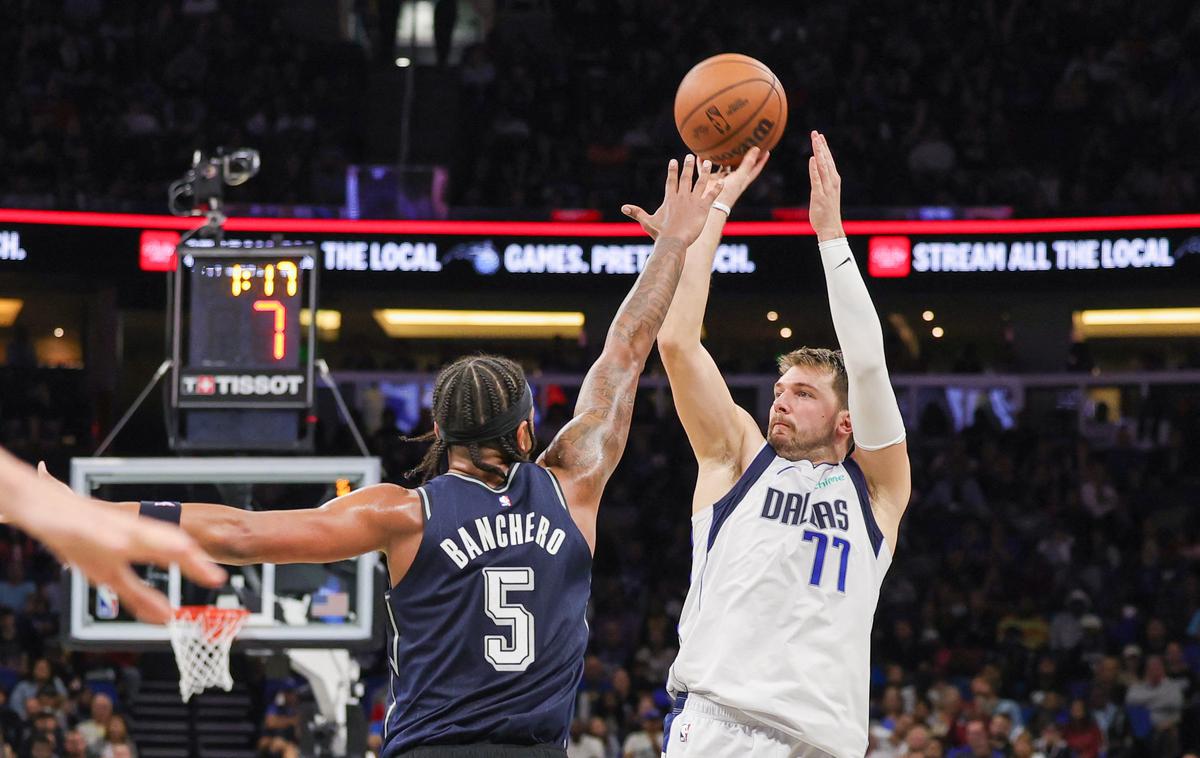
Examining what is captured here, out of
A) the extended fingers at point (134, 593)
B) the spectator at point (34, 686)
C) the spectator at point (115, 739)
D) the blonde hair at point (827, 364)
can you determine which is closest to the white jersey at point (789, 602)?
the blonde hair at point (827, 364)

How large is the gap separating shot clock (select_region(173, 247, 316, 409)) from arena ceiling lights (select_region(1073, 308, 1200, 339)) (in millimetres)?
13749

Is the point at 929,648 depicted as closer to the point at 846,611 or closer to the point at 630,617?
the point at 630,617

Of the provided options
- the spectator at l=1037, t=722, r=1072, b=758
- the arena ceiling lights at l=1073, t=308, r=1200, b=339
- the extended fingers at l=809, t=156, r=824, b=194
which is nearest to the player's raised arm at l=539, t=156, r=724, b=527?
the extended fingers at l=809, t=156, r=824, b=194

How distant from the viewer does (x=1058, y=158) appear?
765 inches

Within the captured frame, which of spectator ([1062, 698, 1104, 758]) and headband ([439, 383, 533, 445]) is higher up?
headband ([439, 383, 533, 445])

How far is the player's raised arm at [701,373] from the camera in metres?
4.74

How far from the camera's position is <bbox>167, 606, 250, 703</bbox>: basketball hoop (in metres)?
9.10

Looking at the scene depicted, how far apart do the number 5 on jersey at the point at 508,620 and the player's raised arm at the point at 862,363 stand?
1402 mm

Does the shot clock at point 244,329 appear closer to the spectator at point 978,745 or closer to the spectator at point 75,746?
the spectator at point 75,746

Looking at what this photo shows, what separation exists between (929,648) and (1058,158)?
6.90m

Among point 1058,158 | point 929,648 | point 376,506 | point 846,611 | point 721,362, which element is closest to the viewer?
point 376,506

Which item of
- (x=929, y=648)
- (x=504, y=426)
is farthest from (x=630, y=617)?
(x=504, y=426)

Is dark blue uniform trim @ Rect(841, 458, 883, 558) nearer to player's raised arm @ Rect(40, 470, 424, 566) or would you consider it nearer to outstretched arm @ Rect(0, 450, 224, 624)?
player's raised arm @ Rect(40, 470, 424, 566)

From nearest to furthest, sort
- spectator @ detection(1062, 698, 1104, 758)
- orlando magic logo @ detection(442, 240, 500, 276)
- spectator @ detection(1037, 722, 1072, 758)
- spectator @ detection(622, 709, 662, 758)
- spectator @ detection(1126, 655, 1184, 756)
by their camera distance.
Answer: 1. spectator @ detection(1037, 722, 1072, 758)
2. spectator @ detection(622, 709, 662, 758)
3. spectator @ detection(1062, 698, 1104, 758)
4. spectator @ detection(1126, 655, 1184, 756)
5. orlando magic logo @ detection(442, 240, 500, 276)
